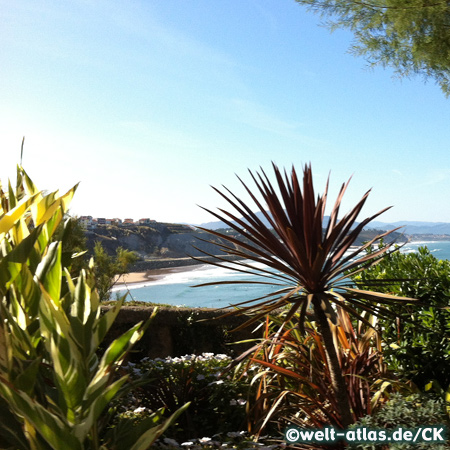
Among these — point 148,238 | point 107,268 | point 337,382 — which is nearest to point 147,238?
point 148,238

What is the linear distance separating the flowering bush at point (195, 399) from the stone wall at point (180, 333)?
5.80ft

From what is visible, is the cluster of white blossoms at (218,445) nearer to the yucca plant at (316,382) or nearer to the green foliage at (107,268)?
the yucca plant at (316,382)

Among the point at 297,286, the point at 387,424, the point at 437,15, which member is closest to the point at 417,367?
the point at 387,424

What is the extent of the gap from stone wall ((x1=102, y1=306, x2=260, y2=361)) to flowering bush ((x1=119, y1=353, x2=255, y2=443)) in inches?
69.6

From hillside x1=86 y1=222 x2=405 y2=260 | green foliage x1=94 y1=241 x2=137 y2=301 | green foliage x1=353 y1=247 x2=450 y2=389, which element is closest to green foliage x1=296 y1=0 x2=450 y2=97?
green foliage x1=353 y1=247 x2=450 y2=389

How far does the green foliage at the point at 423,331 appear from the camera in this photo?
3777 mm

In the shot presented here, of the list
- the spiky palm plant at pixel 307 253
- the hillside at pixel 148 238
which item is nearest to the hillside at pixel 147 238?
the hillside at pixel 148 238

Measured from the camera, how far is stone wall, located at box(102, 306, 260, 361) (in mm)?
6625

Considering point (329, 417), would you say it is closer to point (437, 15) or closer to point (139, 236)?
point (437, 15)

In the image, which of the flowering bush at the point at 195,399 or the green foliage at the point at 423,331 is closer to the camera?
the green foliage at the point at 423,331

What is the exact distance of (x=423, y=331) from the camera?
3777 mm

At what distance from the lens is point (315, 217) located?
3.24 meters

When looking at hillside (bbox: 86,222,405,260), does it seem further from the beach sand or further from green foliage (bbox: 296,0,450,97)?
green foliage (bbox: 296,0,450,97)

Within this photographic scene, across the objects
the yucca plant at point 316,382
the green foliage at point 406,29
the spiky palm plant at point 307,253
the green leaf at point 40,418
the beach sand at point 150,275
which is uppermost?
the green foliage at point 406,29
